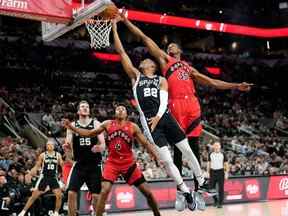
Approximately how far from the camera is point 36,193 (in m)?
11.8

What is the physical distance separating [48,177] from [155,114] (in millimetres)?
5891

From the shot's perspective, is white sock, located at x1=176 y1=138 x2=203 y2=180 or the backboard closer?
white sock, located at x1=176 y1=138 x2=203 y2=180

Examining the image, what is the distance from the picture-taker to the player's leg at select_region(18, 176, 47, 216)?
11.6m

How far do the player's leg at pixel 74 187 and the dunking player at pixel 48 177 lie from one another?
10.4ft

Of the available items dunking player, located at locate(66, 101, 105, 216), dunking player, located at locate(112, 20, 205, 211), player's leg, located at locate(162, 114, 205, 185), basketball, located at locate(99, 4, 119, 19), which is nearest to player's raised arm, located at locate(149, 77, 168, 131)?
dunking player, located at locate(112, 20, 205, 211)

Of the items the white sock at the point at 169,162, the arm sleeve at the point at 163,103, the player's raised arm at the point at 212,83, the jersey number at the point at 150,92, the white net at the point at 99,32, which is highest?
the white net at the point at 99,32

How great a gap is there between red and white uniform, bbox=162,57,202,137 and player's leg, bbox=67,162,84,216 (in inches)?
92.5

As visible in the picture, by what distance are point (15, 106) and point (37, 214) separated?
9.96 m

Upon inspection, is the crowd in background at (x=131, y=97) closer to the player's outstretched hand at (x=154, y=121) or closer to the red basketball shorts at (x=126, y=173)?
the red basketball shorts at (x=126, y=173)

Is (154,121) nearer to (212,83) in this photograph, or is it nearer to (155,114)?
(155,114)

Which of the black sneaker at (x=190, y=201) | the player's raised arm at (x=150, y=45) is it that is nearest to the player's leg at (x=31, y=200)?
the black sneaker at (x=190, y=201)

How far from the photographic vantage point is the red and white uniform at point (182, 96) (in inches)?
283

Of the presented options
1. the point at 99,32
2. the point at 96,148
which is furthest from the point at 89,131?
the point at 99,32

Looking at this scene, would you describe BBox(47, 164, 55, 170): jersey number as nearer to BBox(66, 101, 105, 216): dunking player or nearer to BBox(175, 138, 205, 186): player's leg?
BBox(66, 101, 105, 216): dunking player
